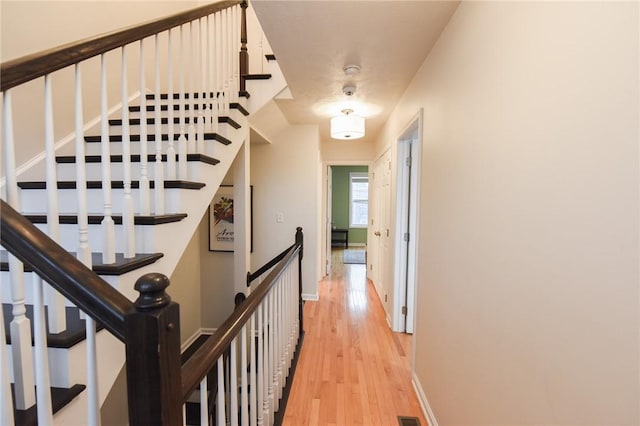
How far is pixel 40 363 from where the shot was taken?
64cm

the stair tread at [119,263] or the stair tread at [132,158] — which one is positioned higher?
the stair tread at [132,158]

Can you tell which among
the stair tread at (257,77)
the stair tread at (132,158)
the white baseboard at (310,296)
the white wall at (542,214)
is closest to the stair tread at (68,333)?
the stair tread at (132,158)

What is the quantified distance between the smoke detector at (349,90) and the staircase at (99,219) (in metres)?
0.91

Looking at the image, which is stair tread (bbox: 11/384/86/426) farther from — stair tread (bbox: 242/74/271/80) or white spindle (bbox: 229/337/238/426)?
stair tread (bbox: 242/74/271/80)

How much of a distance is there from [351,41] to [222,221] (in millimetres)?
2427

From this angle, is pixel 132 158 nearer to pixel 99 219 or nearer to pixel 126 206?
pixel 99 219

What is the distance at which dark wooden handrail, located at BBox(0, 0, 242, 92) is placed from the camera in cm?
80

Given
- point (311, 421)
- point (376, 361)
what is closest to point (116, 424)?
point (311, 421)

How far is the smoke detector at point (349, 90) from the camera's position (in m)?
2.44

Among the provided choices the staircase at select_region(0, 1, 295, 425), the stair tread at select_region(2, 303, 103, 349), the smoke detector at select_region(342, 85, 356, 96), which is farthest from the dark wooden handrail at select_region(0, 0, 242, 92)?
the smoke detector at select_region(342, 85, 356, 96)

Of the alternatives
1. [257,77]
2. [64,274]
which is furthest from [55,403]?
[257,77]

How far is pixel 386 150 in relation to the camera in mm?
3514

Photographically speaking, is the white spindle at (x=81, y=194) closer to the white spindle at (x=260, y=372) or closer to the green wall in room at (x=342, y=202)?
the white spindle at (x=260, y=372)

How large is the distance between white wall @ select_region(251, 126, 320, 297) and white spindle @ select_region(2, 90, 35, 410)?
2990 mm
